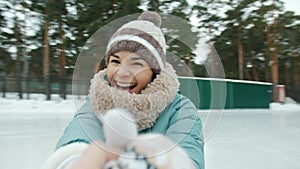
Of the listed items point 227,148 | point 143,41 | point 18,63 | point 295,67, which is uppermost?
point 18,63

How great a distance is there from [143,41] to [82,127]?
0.56 ft

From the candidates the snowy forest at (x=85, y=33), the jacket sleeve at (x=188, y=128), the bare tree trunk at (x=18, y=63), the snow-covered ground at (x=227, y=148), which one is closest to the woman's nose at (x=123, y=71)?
the jacket sleeve at (x=188, y=128)

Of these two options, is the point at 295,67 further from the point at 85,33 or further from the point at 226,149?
the point at 226,149

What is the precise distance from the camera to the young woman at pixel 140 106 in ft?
1.24

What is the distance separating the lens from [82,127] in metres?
0.53

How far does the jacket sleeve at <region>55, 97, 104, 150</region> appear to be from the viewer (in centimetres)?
49

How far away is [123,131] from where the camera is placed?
13.5 inches

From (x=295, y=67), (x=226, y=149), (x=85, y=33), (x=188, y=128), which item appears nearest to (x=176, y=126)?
(x=188, y=128)

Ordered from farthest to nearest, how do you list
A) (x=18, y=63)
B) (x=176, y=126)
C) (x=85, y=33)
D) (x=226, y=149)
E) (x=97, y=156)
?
(x=18, y=63) < (x=85, y=33) < (x=226, y=149) < (x=176, y=126) < (x=97, y=156)

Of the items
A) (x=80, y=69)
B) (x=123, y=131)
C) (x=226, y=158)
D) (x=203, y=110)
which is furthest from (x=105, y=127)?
(x=226, y=158)

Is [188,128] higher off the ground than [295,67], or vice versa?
[295,67]

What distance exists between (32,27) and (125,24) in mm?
10048

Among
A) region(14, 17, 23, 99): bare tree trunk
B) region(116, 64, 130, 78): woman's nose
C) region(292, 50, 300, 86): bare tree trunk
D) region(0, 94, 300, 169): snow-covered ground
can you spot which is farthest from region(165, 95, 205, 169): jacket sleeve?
region(292, 50, 300, 86): bare tree trunk

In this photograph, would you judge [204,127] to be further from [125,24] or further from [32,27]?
[32,27]
